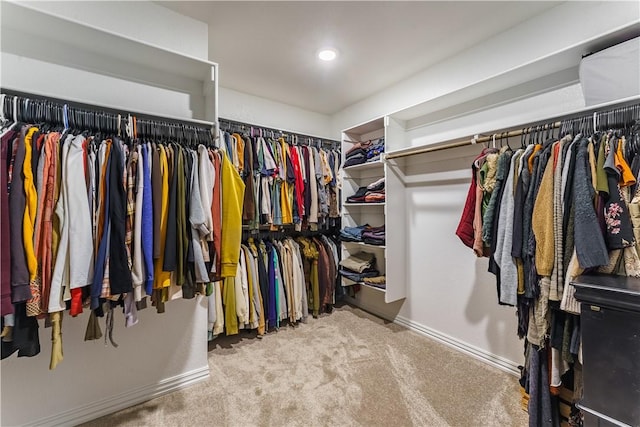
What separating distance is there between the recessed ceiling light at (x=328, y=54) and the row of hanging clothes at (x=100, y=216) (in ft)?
4.15

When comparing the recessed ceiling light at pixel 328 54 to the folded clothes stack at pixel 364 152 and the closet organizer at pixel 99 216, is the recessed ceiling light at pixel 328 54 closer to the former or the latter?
the folded clothes stack at pixel 364 152

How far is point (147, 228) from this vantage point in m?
1.33

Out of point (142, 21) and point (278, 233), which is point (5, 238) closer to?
point (142, 21)

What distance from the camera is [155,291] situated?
1.45 m

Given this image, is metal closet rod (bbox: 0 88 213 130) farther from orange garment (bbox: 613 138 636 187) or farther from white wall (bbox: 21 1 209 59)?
orange garment (bbox: 613 138 636 187)

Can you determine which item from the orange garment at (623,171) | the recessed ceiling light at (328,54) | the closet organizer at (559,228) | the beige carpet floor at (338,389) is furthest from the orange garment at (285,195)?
the orange garment at (623,171)

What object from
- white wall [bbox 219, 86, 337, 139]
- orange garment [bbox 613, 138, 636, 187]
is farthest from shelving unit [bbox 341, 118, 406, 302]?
orange garment [bbox 613, 138, 636, 187]

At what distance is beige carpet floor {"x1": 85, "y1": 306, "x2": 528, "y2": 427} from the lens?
1.52 meters

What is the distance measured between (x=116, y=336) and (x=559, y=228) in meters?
2.47

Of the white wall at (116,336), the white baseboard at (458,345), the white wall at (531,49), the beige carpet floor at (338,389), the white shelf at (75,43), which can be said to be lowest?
the beige carpet floor at (338,389)

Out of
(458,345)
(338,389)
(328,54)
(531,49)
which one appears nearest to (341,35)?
(328,54)

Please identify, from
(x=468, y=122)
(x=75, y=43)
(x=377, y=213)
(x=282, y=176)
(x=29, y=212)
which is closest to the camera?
(x=29, y=212)

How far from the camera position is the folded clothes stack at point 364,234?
2610 mm

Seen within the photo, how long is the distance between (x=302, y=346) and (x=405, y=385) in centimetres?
88
